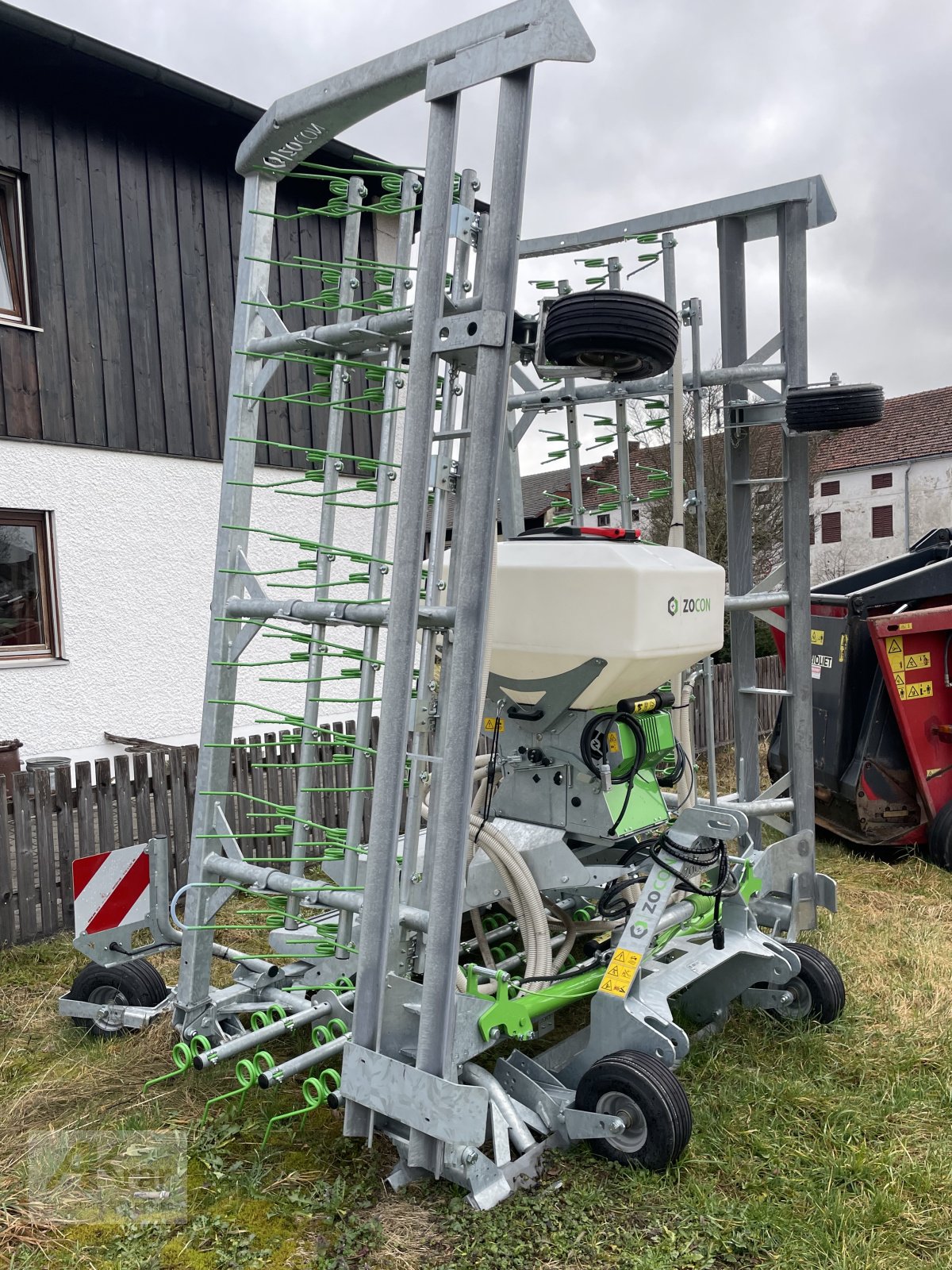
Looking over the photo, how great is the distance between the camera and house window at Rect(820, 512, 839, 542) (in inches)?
1570

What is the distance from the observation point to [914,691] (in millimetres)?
5719

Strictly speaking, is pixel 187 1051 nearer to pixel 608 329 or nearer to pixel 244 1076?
pixel 244 1076

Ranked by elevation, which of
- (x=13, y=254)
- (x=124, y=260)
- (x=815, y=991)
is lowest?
(x=815, y=991)

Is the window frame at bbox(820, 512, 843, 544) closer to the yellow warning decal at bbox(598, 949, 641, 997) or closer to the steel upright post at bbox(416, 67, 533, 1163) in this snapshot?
the yellow warning decal at bbox(598, 949, 641, 997)

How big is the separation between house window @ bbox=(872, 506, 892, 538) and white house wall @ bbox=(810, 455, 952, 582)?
159 mm

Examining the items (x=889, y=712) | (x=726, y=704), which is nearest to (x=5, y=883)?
(x=889, y=712)

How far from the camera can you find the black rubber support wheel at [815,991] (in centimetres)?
351

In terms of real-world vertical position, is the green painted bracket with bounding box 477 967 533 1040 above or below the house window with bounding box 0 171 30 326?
below

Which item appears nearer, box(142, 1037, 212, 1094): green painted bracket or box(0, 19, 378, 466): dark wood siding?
box(142, 1037, 212, 1094): green painted bracket

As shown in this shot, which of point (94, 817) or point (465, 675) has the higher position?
point (465, 675)

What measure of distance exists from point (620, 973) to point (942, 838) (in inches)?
140

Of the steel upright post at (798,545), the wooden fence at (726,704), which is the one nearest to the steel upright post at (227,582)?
the steel upright post at (798,545)

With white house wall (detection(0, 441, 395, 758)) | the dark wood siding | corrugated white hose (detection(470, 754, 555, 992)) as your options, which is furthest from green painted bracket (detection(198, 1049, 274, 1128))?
white house wall (detection(0, 441, 395, 758))

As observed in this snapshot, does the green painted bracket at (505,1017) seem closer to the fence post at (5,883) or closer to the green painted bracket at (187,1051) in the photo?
the green painted bracket at (187,1051)
